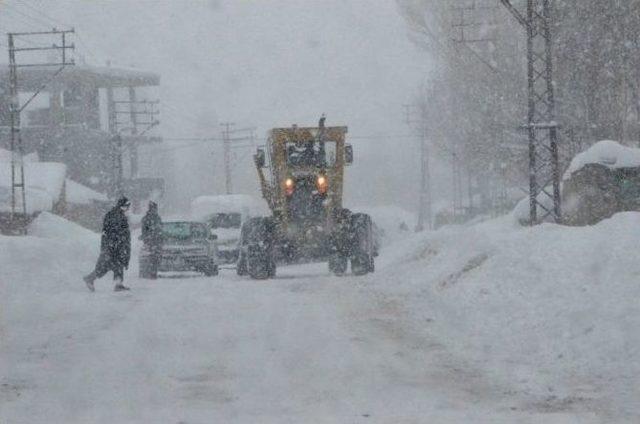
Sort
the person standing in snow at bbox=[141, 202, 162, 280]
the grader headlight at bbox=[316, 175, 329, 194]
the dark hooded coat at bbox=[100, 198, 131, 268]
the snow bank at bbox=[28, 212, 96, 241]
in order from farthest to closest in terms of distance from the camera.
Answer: the snow bank at bbox=[28, 212, 96, 241] → the person standing in snow at bbox=[141, 202, 162, 280] → the grader headlight at bbox=[316, 175, 329, 194] → the dark hooded coat at bbox=[100, 198, 131, 268]

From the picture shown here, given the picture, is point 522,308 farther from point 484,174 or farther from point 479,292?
point 484,174

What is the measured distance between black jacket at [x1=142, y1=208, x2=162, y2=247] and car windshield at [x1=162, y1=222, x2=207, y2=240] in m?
0.54

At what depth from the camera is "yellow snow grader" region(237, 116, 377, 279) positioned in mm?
24422

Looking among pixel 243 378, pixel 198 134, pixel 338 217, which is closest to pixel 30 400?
pixel 243 378

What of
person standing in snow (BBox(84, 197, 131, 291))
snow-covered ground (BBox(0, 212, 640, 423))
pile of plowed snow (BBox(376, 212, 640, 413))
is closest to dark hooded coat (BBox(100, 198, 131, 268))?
person standing in snow (BBox(84, 197, 131, 291))

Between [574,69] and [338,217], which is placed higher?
[574,69]

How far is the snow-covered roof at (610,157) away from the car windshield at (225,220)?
1195 centimetres

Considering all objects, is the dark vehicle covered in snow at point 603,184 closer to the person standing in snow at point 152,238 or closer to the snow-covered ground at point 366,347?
the person standing in snow at point 152,238

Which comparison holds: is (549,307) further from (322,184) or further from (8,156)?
(8,156)

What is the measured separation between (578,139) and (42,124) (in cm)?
4041

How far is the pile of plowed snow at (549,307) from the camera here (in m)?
9.11

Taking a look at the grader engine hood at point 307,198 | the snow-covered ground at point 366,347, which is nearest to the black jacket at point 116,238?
the snow-covered ground at point 366,347

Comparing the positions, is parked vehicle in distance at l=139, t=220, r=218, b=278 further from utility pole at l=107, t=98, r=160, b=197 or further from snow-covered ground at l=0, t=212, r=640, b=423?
utility pole at l=107, t=98, r=160, b=197

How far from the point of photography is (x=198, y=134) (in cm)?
12912
